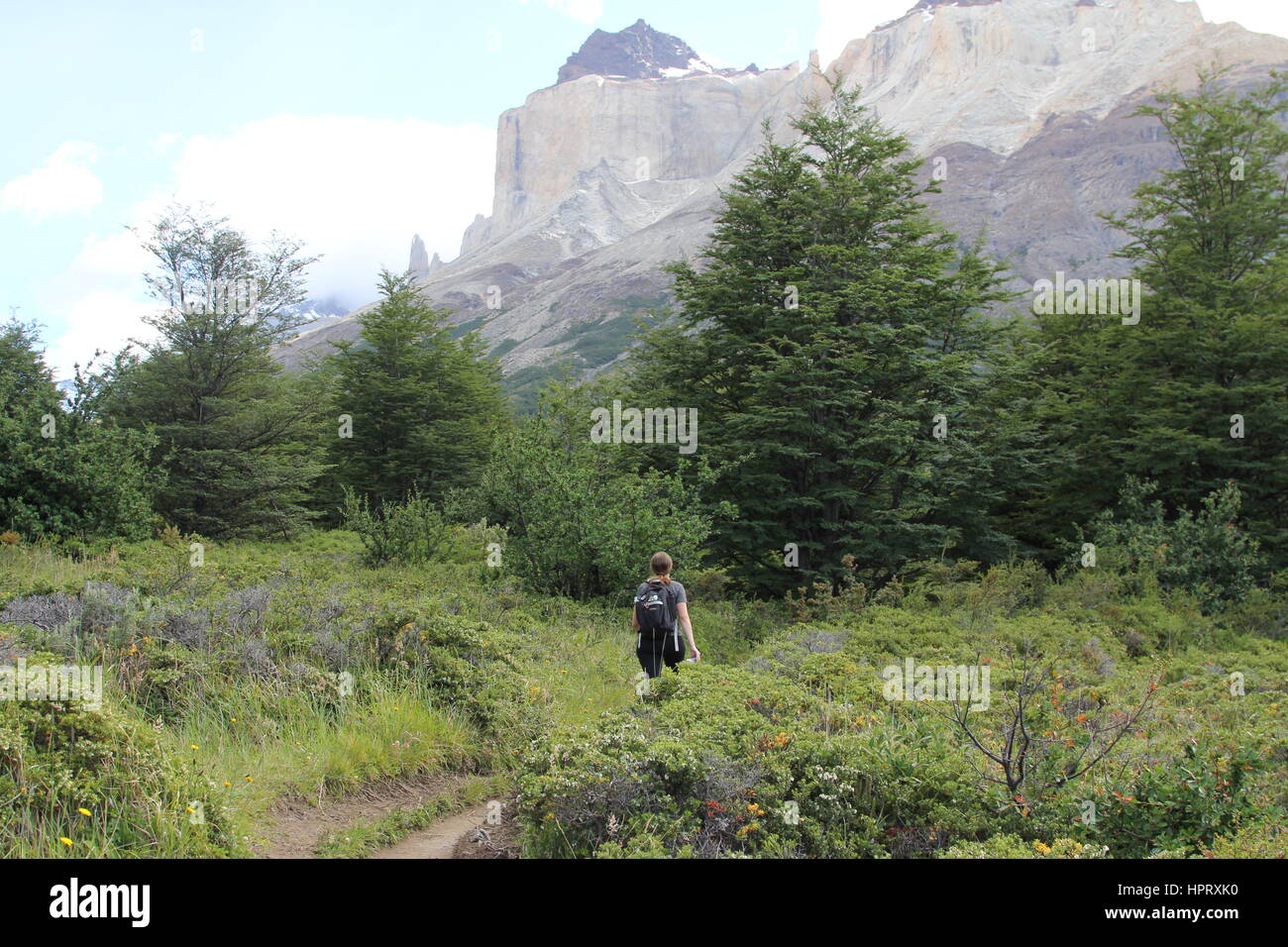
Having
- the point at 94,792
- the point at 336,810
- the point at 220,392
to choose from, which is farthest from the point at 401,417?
the point at 94,792

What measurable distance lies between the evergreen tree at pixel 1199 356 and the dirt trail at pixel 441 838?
1824 centimetres

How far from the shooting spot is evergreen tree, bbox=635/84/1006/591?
1698 cm

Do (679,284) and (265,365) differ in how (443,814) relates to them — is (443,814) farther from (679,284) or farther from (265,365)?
(265,365)

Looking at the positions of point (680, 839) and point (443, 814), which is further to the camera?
point (443, 814)

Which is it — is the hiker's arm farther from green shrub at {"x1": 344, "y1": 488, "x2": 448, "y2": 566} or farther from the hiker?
green shrub at {"x1": 344, "y1": 488, "x2": 448, "y2": 566}

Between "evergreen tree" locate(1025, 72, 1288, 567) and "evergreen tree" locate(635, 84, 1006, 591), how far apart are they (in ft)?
11.0

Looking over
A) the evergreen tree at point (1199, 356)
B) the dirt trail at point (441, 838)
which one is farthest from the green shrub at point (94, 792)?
the evergreen tree at point (1199, 356)

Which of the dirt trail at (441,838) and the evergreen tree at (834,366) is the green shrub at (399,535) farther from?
the dirt trail at (441,838)

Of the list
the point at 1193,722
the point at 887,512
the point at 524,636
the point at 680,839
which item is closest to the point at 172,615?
the point at 524,636

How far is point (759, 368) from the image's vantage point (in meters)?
16.9

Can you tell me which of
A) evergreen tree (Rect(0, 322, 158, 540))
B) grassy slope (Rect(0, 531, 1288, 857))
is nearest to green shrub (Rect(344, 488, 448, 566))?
grassy slope (Rect(0, 531, 1288, 857))

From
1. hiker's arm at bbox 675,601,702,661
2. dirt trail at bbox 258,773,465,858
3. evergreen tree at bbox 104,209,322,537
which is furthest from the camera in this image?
evergreen tree at bbox 104,209,322,537

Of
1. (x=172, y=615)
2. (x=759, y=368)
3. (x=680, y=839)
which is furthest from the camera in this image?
(x=759, y=368)

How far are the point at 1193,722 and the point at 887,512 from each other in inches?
387
